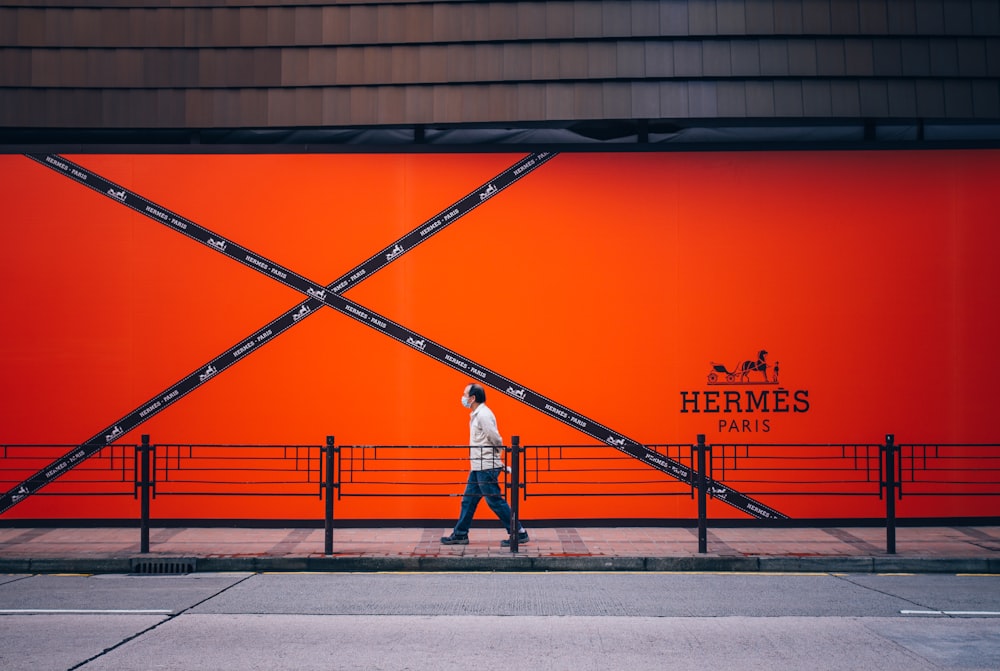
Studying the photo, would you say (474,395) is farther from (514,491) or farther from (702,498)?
(702,498)

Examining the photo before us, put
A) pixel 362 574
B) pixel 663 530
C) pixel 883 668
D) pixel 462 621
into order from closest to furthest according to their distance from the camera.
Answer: pixel 883 668 → pixel 462 621 → pixel 362 574 → pixel 663 530

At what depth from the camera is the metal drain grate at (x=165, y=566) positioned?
9.40 m

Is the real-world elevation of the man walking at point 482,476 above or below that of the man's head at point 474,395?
below

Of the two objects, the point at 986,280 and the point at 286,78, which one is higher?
the point at 286,78

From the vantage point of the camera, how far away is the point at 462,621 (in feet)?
23.5

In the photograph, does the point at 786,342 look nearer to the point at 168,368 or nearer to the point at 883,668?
the point at 883,668

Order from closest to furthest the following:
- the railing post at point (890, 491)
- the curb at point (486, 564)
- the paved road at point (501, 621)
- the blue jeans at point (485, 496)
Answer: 1. the paved road at point (501, 621)
2. the curb at point (486, 564)
3. the railing post at point (890, 491)
4. the blue jeans at point (485, 496)

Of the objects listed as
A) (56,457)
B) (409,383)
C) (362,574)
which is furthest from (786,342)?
(56,457)

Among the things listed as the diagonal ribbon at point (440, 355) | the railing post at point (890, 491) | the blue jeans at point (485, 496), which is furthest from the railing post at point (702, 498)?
the blue jeans at point (485, 496)

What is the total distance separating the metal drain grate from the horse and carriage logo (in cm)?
657

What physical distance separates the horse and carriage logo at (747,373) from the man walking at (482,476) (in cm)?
314

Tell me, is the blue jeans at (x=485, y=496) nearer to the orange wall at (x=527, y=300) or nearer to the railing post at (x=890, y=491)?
the orange wall at (x=527, y=300)

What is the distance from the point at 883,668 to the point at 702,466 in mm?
4082

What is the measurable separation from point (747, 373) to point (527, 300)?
9.74 feet
